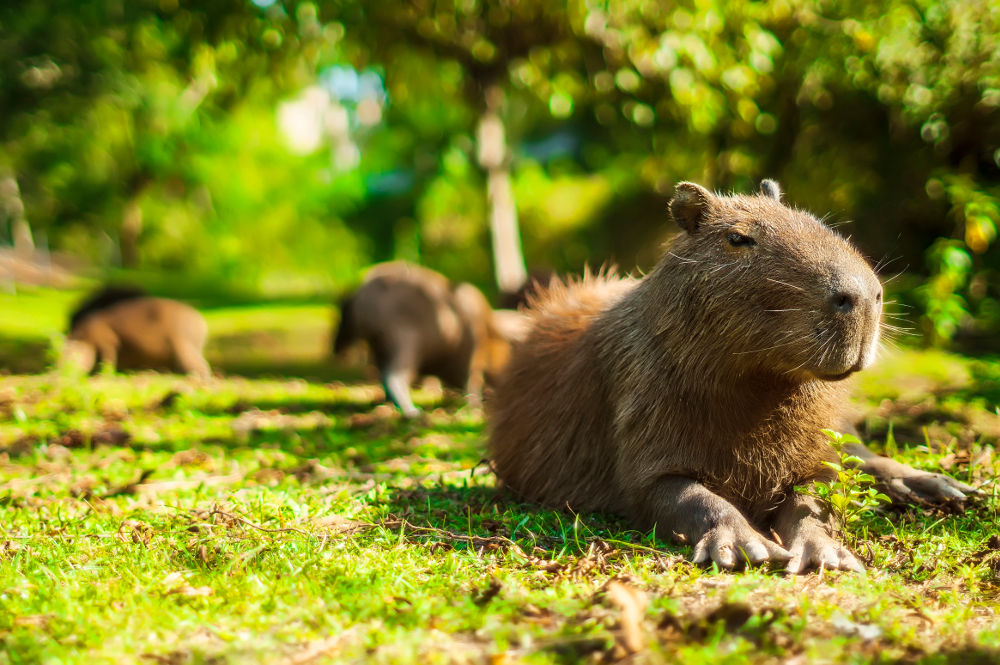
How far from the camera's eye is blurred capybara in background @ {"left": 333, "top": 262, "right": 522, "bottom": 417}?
6762 millimetres

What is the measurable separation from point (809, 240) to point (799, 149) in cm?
641

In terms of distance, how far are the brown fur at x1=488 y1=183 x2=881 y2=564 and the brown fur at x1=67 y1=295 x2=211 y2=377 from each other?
236 inches

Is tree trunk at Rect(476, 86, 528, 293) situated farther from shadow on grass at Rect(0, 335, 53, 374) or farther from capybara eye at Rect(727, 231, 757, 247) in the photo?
capybara eye at Rect(727, 231, 757, 247)

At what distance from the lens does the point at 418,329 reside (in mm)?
6922

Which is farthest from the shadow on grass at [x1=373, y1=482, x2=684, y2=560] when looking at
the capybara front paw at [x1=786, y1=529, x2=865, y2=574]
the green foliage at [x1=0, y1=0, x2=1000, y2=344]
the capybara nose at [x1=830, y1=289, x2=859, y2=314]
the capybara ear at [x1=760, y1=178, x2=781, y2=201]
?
the green foliage at [x1=0, y1=0, x2=1000, y2=344]

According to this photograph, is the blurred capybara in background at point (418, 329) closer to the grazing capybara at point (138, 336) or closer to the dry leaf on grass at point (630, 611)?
the grazing capybara at point (138, 336)

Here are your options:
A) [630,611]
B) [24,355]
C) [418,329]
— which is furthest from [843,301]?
[24,355]

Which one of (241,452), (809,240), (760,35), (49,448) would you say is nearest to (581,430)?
(809,240)

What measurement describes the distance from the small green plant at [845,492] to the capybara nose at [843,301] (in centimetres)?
40

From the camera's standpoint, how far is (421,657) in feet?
6.39

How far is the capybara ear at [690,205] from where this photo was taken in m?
3.06

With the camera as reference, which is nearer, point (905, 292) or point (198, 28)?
point (905, 292)

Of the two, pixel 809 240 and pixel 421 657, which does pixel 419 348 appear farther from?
pixel 421 657

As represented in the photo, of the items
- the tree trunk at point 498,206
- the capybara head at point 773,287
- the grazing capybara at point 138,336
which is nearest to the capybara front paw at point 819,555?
the capybara head at point 773,287
